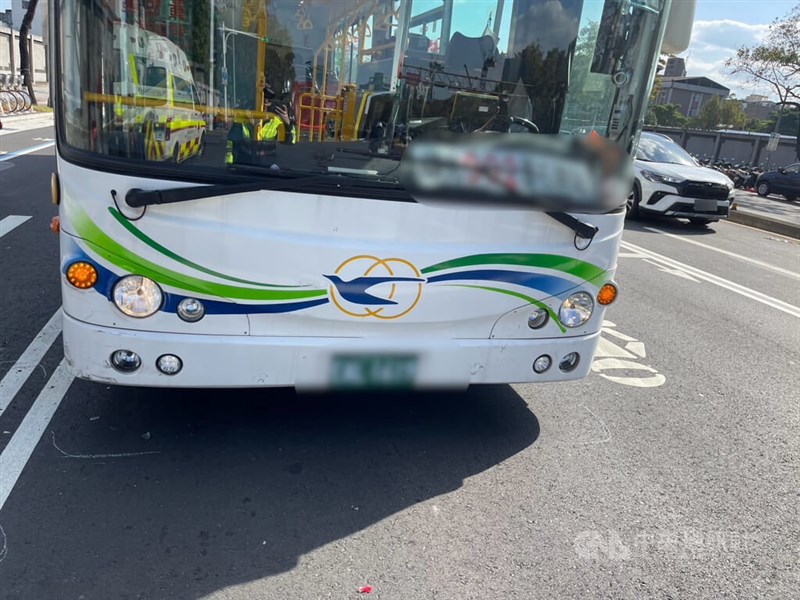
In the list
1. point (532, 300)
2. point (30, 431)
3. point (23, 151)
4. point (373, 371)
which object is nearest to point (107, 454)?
point (30, 431)

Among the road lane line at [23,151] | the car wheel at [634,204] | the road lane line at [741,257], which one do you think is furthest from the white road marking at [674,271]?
the road lane line at [23,151]

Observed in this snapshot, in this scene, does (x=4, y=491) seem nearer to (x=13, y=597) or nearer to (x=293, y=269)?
(x=13, y=597)

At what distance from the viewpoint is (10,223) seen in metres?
8.49

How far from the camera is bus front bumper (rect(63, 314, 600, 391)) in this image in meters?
3.02

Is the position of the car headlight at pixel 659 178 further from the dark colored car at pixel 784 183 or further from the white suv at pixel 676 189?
the dark colored car at pixel 784 183

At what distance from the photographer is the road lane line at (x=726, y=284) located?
317 inches

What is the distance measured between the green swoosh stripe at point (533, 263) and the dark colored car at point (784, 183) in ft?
82.5

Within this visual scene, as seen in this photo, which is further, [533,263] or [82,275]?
[533,263]

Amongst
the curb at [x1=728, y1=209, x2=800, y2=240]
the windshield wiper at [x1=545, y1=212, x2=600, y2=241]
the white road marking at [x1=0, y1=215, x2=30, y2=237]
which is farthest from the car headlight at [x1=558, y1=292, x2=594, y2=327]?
the curb at [x1=728, y1=209, x2=800, y2=240]

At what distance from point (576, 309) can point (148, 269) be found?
2.20 meters

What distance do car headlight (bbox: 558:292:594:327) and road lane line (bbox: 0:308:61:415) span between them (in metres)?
3.25

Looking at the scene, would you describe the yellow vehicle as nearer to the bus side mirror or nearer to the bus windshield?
the bus windshield

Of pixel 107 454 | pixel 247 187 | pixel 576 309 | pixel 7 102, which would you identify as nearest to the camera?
pixel 247 187

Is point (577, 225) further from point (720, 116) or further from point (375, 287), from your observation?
point (720, 116)
